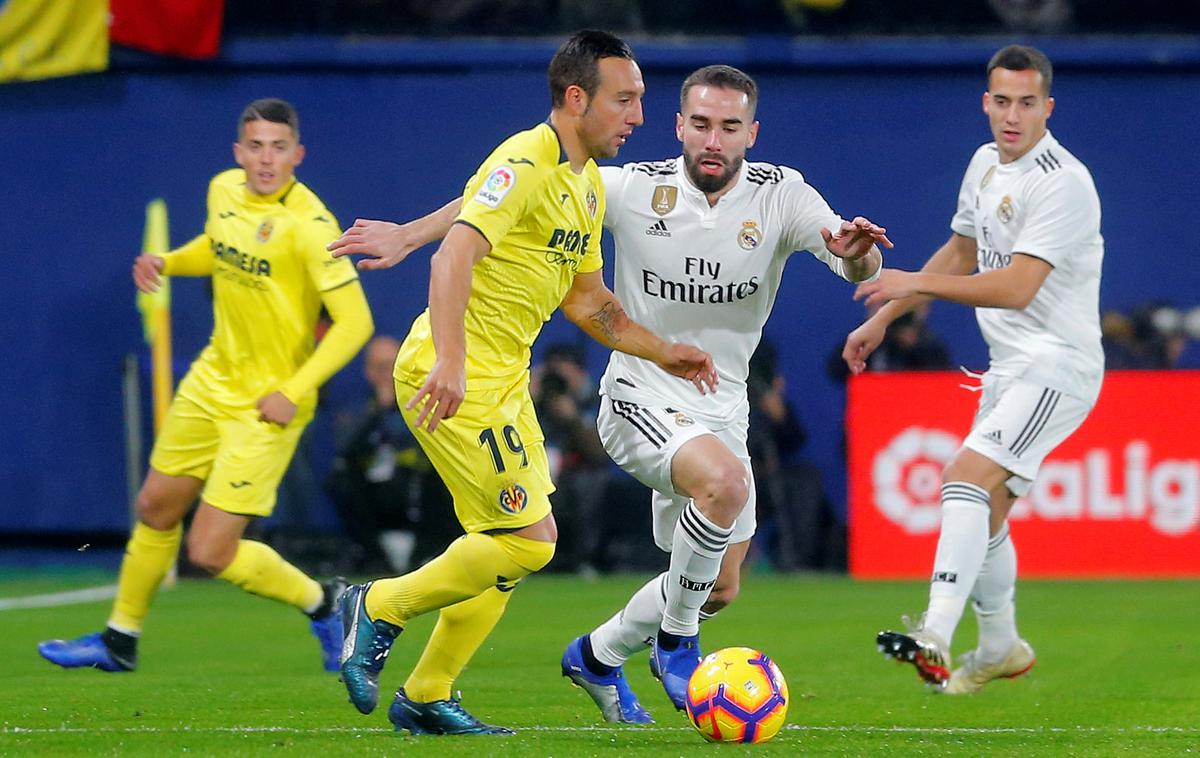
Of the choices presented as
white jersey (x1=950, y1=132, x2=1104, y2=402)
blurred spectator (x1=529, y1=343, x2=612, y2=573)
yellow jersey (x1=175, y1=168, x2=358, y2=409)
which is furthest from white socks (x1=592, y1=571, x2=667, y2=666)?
blurred spectator (x1=529, y1=343, x2=612, y2=573)

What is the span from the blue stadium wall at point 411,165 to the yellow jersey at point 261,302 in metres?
7.26

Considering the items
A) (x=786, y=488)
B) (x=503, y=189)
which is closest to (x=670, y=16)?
(x=786, y=488)

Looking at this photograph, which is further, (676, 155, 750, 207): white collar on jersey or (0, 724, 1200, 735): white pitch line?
(676, 155, 750, 207): white collar on jersey

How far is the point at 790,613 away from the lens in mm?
11633

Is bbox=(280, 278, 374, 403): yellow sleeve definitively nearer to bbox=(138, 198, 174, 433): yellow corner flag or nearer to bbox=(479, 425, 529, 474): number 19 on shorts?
bbox=(479, 425, 529, 474): number 19 on shorts

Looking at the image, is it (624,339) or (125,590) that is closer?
(624,339)

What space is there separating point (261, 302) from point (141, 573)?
1.32m

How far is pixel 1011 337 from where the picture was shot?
25.5 feet

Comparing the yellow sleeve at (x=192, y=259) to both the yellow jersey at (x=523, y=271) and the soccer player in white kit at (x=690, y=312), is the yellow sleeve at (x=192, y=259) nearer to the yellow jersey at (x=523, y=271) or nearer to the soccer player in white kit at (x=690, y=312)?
the soccer player in white kit at (x=690, y=312)

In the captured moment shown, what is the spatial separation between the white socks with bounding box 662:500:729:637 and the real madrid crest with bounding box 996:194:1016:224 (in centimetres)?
195

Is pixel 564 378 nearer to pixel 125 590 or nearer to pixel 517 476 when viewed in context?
pixel 125 590

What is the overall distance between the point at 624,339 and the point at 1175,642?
443 centimetres

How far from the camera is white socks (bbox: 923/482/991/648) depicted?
723 cm

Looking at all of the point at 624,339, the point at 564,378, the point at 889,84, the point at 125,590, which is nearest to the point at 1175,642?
the point at 624,339
